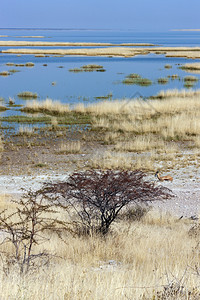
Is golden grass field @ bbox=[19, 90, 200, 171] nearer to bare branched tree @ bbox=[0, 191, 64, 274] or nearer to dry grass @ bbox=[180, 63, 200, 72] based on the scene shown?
bare branched tree @ bbox=[0, 191, 64, 274]

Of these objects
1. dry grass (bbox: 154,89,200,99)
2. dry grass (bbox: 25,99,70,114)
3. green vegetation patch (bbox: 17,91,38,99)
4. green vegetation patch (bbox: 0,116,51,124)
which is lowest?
green vegetation patch (bbox: 0,116,51,124)

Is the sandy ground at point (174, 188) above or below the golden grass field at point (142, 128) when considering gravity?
below

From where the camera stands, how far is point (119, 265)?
16.1 feet

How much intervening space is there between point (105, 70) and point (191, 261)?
135 feet

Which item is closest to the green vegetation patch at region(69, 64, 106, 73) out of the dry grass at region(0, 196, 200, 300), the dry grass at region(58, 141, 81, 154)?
the dry grass at region(58, 141, 81, 154)

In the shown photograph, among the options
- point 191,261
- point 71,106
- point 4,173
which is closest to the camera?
point 191,261

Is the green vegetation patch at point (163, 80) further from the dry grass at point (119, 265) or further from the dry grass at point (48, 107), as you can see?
the dry grass at point (119, 265)

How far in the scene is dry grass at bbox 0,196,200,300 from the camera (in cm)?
334

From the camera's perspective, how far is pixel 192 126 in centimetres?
1808

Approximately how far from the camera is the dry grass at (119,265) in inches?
131

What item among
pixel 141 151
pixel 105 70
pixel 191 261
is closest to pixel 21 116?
pixel 141 151

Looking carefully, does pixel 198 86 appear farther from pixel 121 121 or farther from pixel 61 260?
pixel 61 260

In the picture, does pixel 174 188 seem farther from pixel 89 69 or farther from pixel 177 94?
pixel 89 69

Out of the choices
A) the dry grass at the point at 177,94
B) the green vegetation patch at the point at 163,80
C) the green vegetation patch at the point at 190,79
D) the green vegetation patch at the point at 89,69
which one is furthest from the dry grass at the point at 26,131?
the green vegetation patch at the point at 89,69
